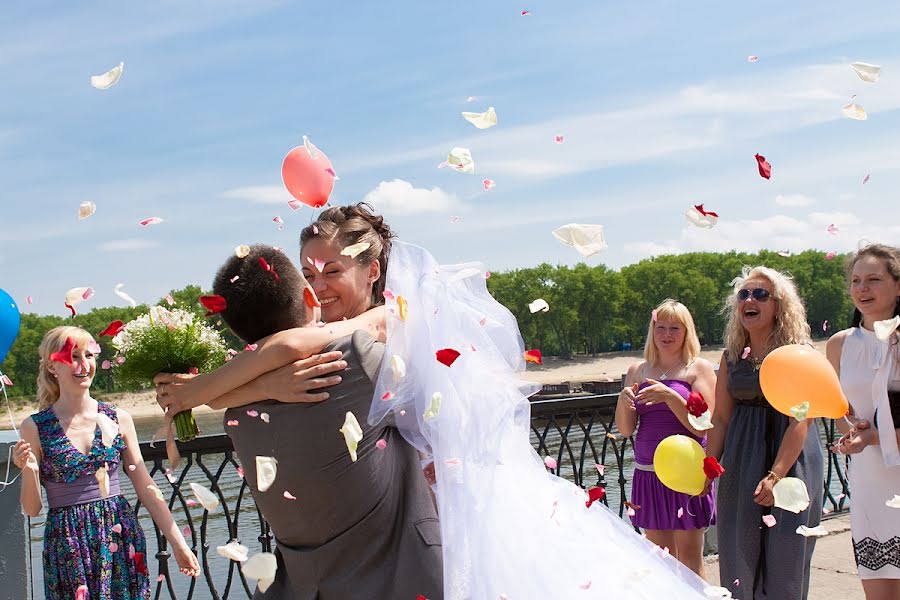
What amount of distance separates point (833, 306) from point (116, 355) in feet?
334

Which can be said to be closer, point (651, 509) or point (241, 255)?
point (241, 255)

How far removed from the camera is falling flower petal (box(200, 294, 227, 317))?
2.34 metres

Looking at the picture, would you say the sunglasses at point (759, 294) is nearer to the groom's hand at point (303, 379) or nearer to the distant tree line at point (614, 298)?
the groom's hand at point (303, 379)

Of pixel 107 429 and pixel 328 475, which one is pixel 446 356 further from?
pixel 107 429

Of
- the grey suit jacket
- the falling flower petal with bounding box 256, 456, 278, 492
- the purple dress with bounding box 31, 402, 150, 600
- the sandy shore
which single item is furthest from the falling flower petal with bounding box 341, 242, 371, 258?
the sandy shore

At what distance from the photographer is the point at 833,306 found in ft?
315

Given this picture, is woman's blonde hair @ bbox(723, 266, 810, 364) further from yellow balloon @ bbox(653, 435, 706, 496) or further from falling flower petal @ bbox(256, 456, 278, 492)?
falling flower petal @ bbox(256, 456, 278, 492)

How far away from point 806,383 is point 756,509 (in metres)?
0.97

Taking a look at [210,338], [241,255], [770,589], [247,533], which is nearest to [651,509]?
[770,589]

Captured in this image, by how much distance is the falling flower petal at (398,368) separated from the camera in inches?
92.9

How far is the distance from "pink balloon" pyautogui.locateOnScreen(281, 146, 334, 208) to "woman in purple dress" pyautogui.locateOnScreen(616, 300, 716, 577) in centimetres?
299

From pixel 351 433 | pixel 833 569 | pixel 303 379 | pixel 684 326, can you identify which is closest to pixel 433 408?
pixel 351 433

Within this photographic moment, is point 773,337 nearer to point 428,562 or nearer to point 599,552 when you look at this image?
point 599,552

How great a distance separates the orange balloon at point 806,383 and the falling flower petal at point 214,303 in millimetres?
Result: 2798
